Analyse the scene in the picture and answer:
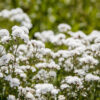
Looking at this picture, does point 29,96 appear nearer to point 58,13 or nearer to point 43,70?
point 43,70

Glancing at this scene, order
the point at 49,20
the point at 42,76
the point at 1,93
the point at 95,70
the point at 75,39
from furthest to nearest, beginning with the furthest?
the point at 49,20 → the point at 75,39 → the point at 95,70 → the point at 42,76 → the point at 1,93

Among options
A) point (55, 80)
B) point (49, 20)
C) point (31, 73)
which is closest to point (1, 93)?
point (31, 73)

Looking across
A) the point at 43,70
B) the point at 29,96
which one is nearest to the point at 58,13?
the point at 43,70

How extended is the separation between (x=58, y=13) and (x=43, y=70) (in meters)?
4.96

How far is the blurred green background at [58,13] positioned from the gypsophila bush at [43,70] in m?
3.26

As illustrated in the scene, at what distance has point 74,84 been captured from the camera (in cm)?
349

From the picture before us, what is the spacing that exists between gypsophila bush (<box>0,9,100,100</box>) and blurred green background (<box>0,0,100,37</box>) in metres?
3.26

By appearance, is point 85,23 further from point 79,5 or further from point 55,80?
point 55,80

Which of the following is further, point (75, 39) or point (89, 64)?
point (75, 39)

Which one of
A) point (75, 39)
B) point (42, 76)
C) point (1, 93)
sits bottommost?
point (1, 93)

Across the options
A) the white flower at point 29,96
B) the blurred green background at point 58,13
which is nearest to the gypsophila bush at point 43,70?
the white flower at point 29,96

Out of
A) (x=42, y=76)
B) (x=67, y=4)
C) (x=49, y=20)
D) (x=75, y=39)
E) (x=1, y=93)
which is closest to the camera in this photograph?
(x=1, y=93)

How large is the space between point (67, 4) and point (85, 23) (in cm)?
90

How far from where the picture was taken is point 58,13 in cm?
858
